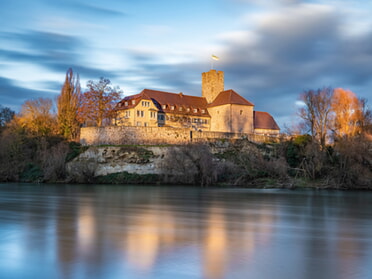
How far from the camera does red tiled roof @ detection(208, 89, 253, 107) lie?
54.4m

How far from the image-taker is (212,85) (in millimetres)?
59844

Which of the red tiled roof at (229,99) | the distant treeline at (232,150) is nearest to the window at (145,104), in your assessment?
the distant treeline at (232,150)

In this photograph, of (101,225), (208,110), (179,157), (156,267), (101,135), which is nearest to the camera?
(156,267)

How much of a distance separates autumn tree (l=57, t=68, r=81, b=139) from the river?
92.4ft

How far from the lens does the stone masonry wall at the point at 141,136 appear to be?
4247 centimetres

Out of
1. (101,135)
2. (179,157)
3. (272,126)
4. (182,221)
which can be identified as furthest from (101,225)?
(272,126)

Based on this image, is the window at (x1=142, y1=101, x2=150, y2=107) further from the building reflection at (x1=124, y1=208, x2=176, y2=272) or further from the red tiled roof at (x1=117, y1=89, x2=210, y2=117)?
the building reflection at (x1=124, y1=208, x2=176, y2=272)

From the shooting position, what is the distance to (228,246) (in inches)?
391

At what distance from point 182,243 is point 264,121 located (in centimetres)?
5230

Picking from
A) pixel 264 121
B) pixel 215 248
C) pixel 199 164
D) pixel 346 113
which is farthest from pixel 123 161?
pixel 215 248

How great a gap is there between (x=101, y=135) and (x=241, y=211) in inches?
1098

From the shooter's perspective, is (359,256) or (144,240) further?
(144,240)

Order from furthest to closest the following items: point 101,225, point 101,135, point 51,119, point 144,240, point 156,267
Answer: point 51,119 < point 101,135 < point 101,225 < point 144,240 < point 156,267

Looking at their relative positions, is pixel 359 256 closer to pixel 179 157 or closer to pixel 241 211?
pixel 241 211
